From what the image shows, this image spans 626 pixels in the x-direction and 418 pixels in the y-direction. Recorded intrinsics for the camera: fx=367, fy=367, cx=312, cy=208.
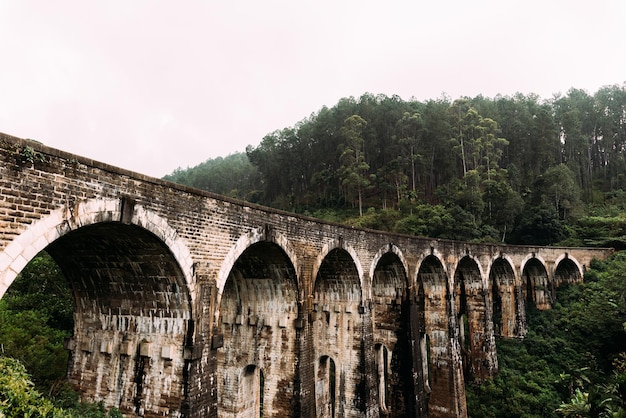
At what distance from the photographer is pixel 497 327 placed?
2423 centimetres

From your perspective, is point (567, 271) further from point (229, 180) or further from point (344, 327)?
point (229, 180)

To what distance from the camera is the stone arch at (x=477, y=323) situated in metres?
20.2

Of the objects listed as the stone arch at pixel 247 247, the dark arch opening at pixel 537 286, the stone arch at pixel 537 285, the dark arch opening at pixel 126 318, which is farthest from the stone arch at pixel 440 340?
the dark arch opening at pixel 126 318

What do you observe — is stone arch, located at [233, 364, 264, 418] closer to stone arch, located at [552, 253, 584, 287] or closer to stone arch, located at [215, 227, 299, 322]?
stone arch, located at [215, 227, 299, 322]

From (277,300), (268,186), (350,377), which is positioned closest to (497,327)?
(350,377)

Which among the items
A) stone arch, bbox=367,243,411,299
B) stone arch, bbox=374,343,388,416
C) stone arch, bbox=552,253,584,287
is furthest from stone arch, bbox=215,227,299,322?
stone arch, bbox=552,253,584,287

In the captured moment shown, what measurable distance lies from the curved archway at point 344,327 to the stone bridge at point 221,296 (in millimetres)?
51

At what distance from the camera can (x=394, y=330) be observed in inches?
631

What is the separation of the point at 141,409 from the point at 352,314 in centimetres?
786

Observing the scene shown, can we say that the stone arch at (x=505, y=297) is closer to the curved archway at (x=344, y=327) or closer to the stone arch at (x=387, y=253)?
the stone arch at (x=387, y=253)

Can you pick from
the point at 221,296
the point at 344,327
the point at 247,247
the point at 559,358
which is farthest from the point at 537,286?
the point at 247,247

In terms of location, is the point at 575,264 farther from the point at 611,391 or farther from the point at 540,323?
the point at 611,391

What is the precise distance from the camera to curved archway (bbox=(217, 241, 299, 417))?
10.8 m

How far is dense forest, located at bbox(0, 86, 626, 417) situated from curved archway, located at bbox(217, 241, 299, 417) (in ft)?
15.1
